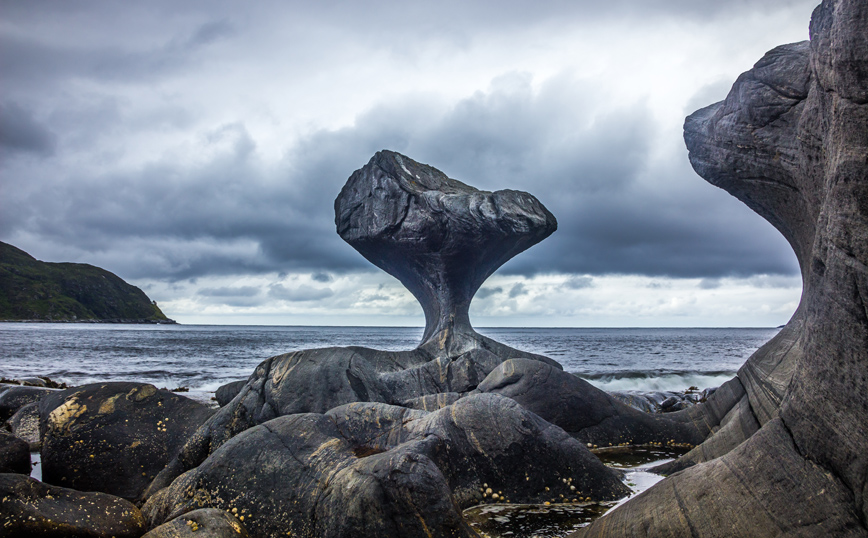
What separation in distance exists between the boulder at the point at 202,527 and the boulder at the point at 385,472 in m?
0.31

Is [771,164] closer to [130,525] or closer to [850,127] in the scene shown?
[850,127]

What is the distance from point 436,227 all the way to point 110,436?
39.5 feet

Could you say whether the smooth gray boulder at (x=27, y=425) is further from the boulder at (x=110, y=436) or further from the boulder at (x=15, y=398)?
the boulder at (x=110, y=436)

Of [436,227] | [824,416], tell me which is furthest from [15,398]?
[824,416]

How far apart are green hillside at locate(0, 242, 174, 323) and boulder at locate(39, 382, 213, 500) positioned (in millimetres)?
140795

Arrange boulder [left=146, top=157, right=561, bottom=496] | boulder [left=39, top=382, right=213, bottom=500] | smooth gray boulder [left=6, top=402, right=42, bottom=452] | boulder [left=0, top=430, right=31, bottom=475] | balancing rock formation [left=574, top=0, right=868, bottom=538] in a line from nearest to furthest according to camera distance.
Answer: balancing rock formation [left=574, top=0, right=868, bottom=538], boulder [left=0, top=430, right=31, bottom=475], boulder [left=39, top=382, right=213, bottom=500], smooth gray boulder [left=6, top=402, right=42, bottom=452], boulder [left=146, top=157, right=561, bottom=496]

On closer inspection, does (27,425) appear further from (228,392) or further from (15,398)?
(228,392)

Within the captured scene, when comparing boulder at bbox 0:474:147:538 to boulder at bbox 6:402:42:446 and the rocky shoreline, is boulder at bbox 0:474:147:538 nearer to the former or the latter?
the rocky shoreline

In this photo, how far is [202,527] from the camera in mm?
4250

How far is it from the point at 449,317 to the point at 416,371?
20.2ft

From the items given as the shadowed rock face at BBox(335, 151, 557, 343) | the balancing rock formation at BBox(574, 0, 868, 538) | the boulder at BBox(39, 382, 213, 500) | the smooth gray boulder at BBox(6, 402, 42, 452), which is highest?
the shadowed rock face at BBox(335, 151, 557, 343)

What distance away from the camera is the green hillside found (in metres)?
115

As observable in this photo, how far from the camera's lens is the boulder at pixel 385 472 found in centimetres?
415

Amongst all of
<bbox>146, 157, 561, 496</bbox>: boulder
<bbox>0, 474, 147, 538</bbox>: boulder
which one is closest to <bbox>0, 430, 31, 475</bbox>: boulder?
<bbox>0, 474, 147, 538</bbox>: boulder
